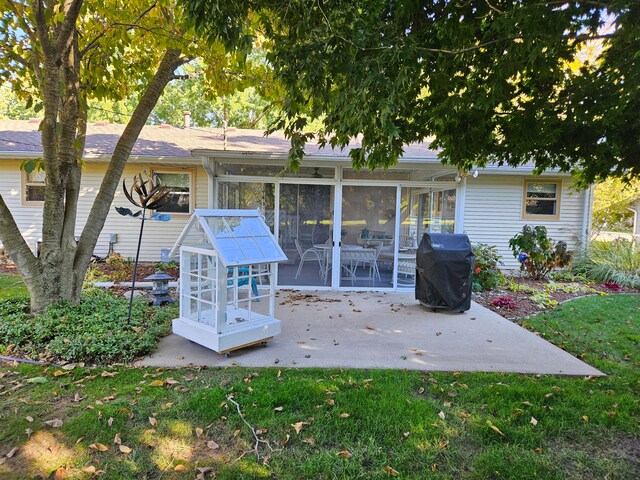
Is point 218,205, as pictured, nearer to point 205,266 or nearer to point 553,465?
point 205,266

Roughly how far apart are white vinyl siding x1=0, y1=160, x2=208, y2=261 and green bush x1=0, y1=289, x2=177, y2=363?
5969 millimetres

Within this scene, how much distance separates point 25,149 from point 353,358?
1092cm

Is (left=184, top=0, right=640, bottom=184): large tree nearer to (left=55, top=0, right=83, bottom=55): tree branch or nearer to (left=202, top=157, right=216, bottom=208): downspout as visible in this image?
(left=55, top=0, right=83, bottom=55): tree branch

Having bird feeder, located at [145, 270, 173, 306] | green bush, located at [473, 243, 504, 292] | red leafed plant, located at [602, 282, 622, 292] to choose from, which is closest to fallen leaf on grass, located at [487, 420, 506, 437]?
bird feeder, located at [145, 270, 173, 306]

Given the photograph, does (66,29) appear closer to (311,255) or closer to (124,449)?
(124,449)

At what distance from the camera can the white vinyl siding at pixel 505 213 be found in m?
11.7

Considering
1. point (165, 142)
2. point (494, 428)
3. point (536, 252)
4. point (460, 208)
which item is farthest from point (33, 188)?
point (536, 252)

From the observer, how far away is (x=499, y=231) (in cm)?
1187

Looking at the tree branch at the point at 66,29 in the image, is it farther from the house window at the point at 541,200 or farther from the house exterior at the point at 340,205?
the house window at the point at 541,200

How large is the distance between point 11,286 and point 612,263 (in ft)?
46.4

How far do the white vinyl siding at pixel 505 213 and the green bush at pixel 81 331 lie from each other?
9.60 m

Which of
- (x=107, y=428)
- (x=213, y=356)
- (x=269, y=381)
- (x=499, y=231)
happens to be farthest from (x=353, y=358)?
(x=499, y=231)

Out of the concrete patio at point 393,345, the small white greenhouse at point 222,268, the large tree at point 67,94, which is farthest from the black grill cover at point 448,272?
the large tree at point 67,94

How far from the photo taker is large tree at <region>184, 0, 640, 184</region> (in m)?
2.94
